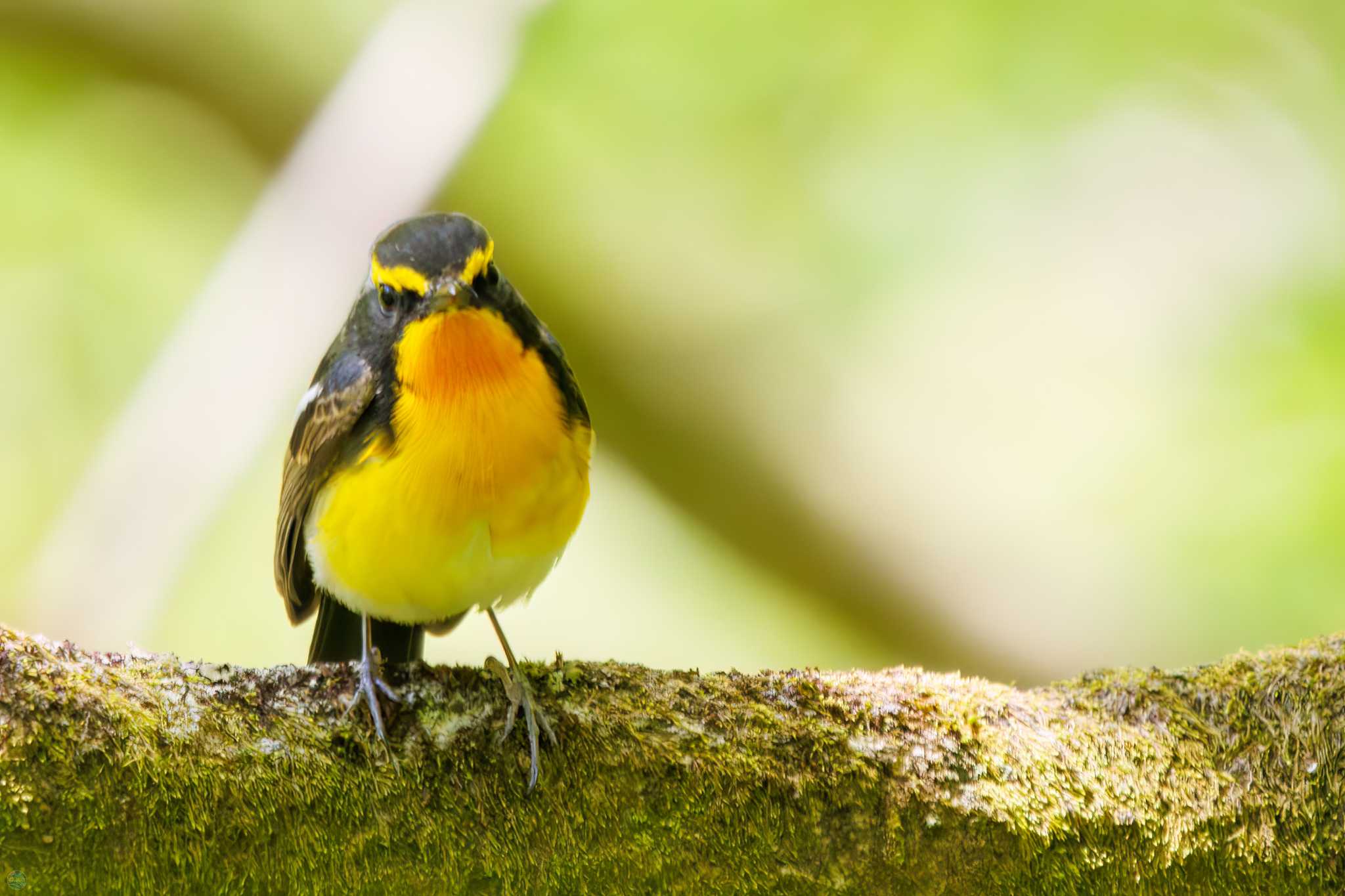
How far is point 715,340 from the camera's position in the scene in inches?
244

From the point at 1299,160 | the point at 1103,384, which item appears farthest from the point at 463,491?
the point at 1299,160

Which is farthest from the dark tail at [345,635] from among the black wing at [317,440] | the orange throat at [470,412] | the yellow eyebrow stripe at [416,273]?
the yellow eyebrow stripe at [416,273]

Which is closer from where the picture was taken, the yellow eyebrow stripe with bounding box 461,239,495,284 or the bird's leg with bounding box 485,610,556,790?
the bird's leg with bounding box 485,610,556,790

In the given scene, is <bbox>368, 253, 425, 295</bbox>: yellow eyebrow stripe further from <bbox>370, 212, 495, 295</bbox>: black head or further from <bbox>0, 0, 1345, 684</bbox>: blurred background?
<bbox>0, 0, 1345, 684</bbox>: blurred background

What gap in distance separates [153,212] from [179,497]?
6.60 feet

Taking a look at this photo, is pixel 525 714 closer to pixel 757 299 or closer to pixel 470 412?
pixel 470 412

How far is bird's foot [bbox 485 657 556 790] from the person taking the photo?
7.72 ft

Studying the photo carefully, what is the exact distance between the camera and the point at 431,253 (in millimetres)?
2734

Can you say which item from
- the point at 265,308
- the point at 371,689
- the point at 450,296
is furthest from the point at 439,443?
the point at 265,308

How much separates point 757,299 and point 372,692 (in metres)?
4.64

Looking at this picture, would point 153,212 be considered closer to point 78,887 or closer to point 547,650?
point 547,650

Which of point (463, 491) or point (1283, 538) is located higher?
point (1283, 538)

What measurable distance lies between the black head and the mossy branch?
0.91 meters

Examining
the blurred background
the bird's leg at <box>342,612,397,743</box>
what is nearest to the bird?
the bird's leg at <box>342,612,397,743</box>
